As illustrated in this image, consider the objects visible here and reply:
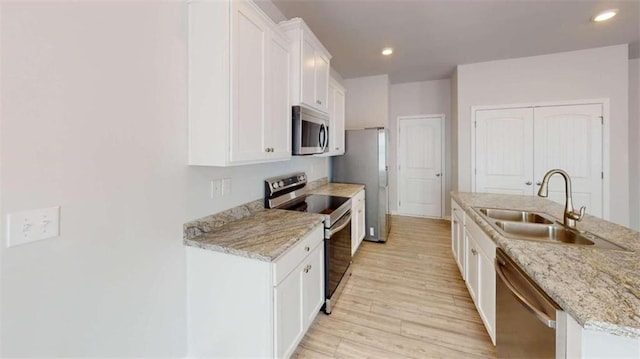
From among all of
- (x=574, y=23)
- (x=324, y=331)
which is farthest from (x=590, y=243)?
(x=574, y=23)

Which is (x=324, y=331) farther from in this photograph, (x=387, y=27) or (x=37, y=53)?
(x=387, y=27)

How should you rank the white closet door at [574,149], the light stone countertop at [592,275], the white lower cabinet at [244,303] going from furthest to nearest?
the white closet door at [574,149] < the white lower cabinet at [244,303] < the light stone countertop at [592,275]

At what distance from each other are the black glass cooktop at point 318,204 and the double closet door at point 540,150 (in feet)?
9.46

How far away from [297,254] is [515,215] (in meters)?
1.85

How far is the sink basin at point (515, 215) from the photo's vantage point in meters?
2.07

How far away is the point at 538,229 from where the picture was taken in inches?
73.2

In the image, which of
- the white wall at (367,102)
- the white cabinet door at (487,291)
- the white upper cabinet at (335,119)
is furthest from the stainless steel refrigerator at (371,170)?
the white cabinet door at (487,291)

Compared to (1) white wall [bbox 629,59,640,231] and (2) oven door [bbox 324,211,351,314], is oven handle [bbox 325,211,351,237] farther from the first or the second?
(1) white wall [bbox 629,59,640,231]

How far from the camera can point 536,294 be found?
1117 mm

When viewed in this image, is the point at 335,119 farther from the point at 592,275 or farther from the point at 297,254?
the point at 592,275

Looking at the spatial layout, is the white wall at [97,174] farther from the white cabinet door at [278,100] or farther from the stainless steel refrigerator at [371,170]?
the stainless steel refrigerator at [371,170]

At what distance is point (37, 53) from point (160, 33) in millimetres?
591

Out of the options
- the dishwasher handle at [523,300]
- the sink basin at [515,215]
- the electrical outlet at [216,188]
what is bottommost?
the dishwasher handle at [523,300]

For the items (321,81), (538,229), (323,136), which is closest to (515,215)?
(538,229)
